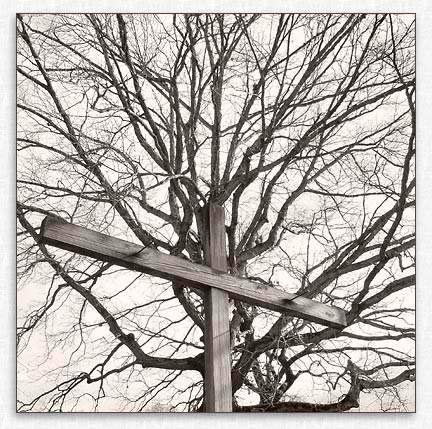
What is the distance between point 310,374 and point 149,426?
0.51 m

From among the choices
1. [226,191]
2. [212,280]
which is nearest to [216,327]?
[212,280]

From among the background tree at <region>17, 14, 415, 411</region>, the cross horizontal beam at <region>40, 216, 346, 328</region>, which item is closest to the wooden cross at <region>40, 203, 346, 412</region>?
the cross horizontal beam at <region>40, 216, 346, 328</region>

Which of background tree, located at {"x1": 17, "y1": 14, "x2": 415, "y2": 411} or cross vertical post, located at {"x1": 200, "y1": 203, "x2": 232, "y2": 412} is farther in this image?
background tree, located at {"x1": 17, "y1": 14, "x2": 415, "y2": 411}

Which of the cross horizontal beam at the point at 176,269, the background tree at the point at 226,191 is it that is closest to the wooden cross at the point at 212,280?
the cross horizontal beam at the point at 176,269

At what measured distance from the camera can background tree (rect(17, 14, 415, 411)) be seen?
254 centimetres

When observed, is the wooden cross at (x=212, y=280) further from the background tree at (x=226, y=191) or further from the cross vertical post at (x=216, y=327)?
the background tree at (x=226, y=191)

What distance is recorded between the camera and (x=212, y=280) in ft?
8.07

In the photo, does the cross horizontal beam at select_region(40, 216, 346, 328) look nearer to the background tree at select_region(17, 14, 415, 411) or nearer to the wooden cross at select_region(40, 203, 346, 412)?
the wooden cross at select_region(40, 203, 346, 412)

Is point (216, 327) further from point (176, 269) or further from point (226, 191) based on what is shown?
point (226, 191)

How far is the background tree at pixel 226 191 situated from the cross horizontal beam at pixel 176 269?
0.43 feet

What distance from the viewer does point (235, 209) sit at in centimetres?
278

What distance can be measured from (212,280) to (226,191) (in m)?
Result: 0.41
